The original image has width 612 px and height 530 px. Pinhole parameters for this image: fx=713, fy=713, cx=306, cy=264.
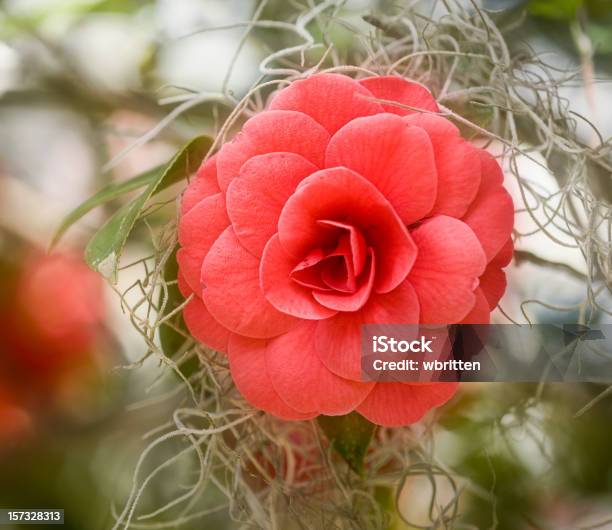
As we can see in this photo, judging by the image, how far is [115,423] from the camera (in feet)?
1.68

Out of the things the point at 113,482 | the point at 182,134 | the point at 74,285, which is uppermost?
the point at 182,134

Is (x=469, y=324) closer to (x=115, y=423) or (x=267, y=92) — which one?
(x=267, y=92)

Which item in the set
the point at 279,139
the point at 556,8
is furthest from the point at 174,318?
the point at 556,8

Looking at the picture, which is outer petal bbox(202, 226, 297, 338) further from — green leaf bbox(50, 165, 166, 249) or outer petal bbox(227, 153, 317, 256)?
green leaf bbox(50, 165, 166, 249)

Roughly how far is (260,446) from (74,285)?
0.68 feet

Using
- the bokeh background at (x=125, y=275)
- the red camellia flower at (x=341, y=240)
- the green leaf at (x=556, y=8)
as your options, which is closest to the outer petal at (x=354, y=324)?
the red camellia flower at (x=341, y=240)

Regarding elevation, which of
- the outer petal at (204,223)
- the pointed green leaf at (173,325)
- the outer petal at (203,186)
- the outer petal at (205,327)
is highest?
the outer petal at (203,186)

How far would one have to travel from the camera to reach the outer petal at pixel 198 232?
12.3 inches

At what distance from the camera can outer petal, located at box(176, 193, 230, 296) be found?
312 mm

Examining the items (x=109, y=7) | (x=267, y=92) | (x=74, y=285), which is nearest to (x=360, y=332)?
(x=267, y=92)

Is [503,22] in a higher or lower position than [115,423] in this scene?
higher

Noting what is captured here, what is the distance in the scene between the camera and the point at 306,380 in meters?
0.30

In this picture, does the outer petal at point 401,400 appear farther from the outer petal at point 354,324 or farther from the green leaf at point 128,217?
the green leaf at point 128,217

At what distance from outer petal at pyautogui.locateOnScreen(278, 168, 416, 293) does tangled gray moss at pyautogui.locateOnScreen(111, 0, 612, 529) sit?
0.27 ft
